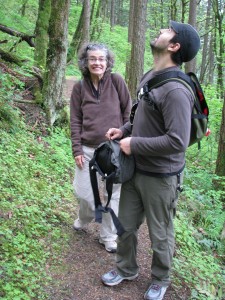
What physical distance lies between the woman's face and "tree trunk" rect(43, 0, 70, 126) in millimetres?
3750

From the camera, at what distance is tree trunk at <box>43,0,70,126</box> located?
7039 mm

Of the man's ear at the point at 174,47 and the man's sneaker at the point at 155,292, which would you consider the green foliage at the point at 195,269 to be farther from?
the man's ear at the point at 174,47

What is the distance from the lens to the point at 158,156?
2.87 meters

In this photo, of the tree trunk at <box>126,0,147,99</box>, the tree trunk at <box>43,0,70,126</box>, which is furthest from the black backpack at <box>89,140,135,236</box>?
the tree trunk at <box>126,0,147,99</box>

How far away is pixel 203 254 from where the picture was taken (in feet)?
15.9

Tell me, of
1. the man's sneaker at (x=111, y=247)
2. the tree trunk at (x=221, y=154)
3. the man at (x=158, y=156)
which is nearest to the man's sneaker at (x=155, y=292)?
the man at (x=158, y=156)

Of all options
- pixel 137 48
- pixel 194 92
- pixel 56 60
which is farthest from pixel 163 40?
pixel 137 48

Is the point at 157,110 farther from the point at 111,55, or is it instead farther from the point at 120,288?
the point at 120,288

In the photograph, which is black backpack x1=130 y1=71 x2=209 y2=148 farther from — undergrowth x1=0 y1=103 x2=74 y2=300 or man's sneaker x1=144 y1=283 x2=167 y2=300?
undergrowth x1=0 y1=103 x2=74 y2=300

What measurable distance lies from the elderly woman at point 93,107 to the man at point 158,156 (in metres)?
0.41

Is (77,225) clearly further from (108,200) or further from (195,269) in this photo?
(195,269)

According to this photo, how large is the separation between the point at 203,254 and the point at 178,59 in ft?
10.2

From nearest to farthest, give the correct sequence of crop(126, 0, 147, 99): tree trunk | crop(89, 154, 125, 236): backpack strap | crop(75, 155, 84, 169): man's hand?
1. crop(89, 154, 125, 236): backpack strap
2. crop(75, 155, 84, 169): man's hand
3. crop(126, 0, 147, 99): tree trunk

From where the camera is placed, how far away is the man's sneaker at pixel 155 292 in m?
3.25
